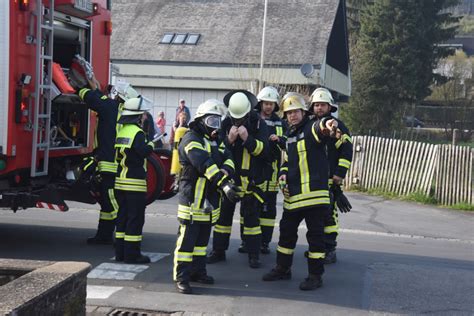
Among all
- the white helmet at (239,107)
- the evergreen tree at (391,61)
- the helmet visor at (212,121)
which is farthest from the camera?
the evergreen tree at (391,61)

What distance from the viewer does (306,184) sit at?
666cm

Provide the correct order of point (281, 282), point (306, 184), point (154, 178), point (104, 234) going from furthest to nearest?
point (154, 178) → point (104, 234) → point (281, 282) → point (306, 184)

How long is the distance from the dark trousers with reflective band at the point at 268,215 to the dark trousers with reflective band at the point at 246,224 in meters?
0.19

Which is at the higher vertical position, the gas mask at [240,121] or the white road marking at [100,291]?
the gas mask at [240,121]

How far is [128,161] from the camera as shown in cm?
738

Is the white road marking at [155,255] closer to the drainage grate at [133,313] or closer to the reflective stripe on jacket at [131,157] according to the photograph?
the reflective stripe on jacket at [131,157]

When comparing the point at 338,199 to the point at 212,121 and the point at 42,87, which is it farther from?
the point at 42,87

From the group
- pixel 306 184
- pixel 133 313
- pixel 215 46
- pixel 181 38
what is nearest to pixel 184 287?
pixel 133 313

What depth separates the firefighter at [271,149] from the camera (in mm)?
7867

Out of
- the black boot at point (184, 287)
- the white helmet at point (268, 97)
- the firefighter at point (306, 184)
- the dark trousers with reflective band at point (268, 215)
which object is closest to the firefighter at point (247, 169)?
the dark trousers with reflective band at point (268, 215)

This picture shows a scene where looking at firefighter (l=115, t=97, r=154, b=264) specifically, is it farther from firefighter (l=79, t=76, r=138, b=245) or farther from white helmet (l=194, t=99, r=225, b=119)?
white helmet (l=194, t=99, r=225, b=119)

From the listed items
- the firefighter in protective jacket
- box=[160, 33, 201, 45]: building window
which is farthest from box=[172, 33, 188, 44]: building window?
the firefighter in protective jacket

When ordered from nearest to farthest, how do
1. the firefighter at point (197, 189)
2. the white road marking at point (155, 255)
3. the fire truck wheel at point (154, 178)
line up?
the firefighter at point (197, 189) → the white road marking at point (155, 255) → the fire truck wheel at point (154, 178)

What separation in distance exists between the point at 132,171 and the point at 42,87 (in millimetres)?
1298
